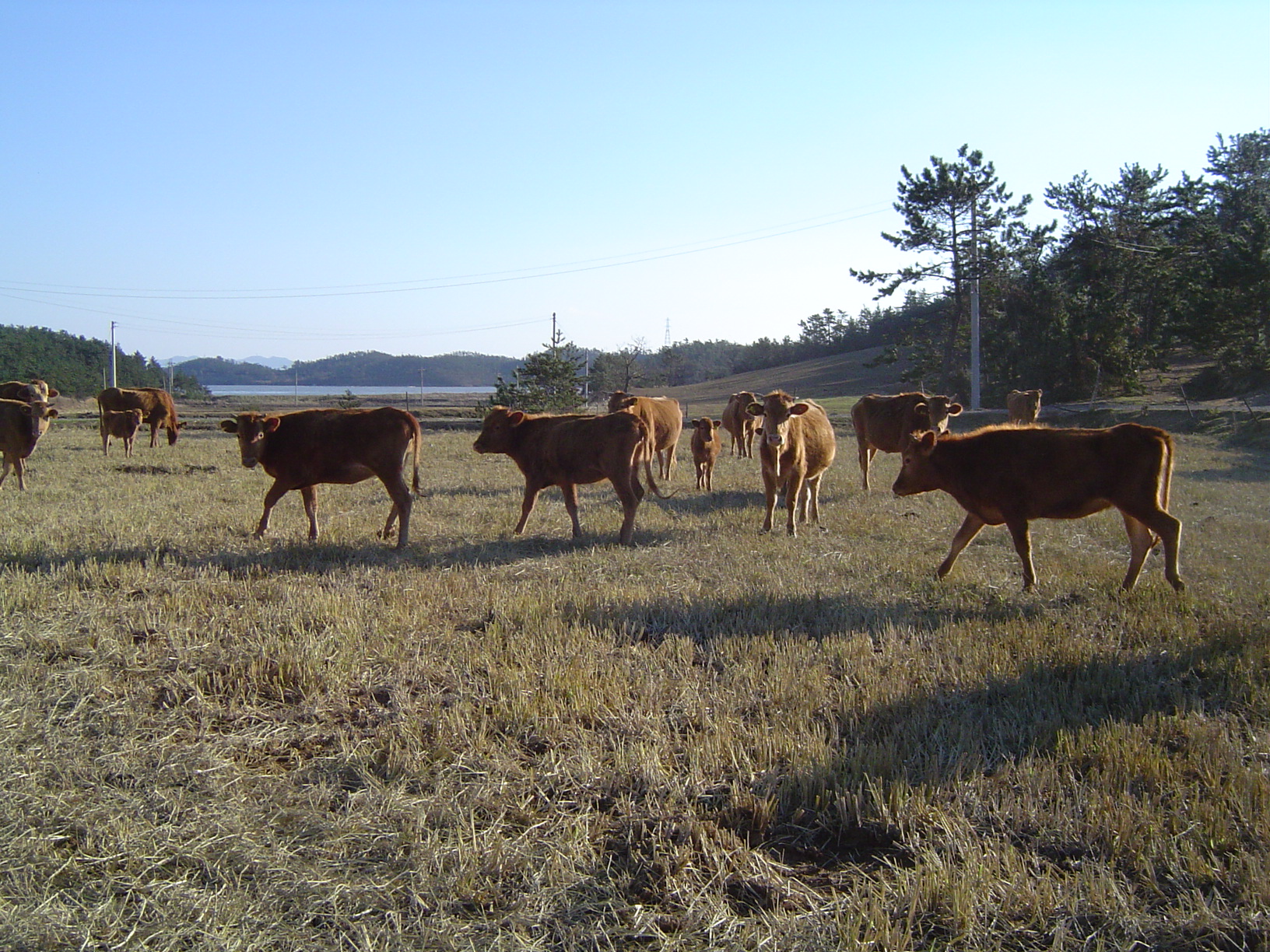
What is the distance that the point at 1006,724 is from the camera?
Answer: 4762 mm

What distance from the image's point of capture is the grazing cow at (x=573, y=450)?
10297mm

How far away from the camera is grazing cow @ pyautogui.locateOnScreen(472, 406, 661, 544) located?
10.3 metres

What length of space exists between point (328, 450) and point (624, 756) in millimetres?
6888

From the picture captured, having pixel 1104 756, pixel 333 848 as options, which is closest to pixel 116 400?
pixel 333 848

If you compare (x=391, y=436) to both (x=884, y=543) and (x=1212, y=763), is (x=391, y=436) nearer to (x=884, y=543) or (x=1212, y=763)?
(x=884, y=543)

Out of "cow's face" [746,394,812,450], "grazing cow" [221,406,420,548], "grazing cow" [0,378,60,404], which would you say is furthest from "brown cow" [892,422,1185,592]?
"grazing cow" [0,378,60,404]

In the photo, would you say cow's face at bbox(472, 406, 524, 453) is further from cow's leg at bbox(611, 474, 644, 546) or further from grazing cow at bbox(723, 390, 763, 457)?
grazing cow at bbox(723, 390, 763, 457)

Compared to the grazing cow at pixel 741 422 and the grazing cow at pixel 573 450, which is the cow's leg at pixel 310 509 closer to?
the grazing cow at pixel 573 450

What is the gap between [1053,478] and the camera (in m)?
7.73

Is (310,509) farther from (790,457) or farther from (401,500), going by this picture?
(790,457)

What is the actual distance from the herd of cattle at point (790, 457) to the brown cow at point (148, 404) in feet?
29.1

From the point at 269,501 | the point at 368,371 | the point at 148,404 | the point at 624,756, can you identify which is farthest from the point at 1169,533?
the point at 368,371

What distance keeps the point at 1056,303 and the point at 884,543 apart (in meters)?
39.0

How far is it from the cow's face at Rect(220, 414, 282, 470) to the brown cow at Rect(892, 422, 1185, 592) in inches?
292
